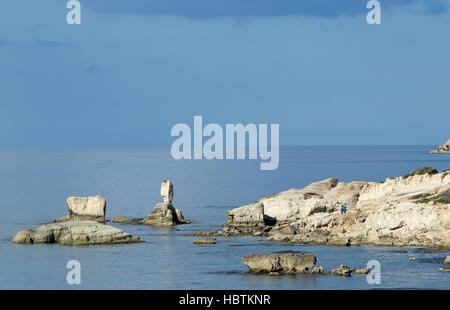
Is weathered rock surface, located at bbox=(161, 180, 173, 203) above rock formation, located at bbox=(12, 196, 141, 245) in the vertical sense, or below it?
above

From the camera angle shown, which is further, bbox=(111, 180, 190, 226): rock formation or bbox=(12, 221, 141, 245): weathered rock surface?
bbox=(111, 180, 190, 226): rock formation

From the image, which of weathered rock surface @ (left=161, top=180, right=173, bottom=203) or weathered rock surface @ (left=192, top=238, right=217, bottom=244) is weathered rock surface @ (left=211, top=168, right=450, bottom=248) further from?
weathered rock surface @ (left=161, top=180, right=173, bottom=203)

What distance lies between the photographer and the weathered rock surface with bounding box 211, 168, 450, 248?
8500 cm

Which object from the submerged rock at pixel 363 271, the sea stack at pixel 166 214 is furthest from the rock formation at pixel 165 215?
the submerged rock at pixel 363 271

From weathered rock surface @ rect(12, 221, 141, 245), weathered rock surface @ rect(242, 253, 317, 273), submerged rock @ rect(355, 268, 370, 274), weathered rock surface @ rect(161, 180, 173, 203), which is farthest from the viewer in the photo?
Result: weathered rock surface @ rect(161, 180, 173, 203)

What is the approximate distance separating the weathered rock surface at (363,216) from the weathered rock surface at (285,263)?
56.3 feet

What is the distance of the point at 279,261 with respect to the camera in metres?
68.1

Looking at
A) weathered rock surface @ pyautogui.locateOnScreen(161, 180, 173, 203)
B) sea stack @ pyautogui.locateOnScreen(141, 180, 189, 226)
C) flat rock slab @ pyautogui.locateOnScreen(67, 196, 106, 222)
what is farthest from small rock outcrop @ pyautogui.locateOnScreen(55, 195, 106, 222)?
weathered rock surface @ pyautogui.locateOnScreen(161, 180, 173, 203)

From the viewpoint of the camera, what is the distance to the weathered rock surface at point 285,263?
67875mm

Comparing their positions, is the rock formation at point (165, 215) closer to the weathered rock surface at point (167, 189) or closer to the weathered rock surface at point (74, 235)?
the weathered rock surface at point (167, 189)

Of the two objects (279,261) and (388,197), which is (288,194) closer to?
(388,197)

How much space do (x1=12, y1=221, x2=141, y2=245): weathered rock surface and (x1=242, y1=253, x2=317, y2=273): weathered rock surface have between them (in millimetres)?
25036

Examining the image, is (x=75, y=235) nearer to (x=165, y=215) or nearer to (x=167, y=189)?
(x=167, y=189)

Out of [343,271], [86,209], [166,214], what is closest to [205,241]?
[166,214]
